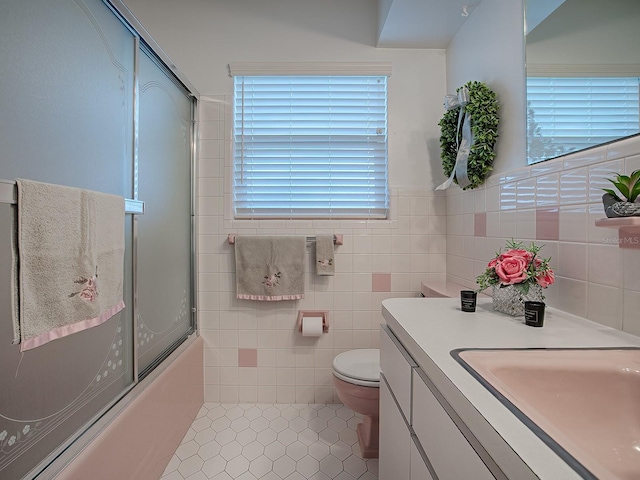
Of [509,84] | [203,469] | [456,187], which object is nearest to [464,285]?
[456,187]

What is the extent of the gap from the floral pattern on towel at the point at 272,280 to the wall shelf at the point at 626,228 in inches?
57.0

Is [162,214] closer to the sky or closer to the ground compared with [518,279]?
closer to the sky

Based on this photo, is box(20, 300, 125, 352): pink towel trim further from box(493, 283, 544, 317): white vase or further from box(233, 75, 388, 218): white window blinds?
box(493, 283, 544, 317): white vase

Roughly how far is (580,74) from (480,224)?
2.35 ft

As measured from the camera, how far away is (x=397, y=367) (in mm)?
848

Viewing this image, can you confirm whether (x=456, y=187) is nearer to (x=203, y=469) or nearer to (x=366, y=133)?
(x=366, y=133)

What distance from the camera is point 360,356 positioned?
1.61 meters

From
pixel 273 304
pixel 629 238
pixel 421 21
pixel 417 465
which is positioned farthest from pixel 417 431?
pixel 421 21

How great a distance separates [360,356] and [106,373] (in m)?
1.11

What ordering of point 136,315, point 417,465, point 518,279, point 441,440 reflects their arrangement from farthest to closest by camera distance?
point 136,315, point 518,279, point 417,465, point 441,440

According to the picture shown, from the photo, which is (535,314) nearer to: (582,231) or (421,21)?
(582,231)

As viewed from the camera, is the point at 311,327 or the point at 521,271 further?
the point at 311,327

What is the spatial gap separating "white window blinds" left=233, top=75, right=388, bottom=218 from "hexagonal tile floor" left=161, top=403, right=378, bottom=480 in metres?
1.17

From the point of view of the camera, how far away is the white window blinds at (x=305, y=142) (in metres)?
1.91
